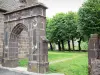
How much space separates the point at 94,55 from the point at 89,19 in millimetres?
15054

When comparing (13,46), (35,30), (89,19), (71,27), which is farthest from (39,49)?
(71,27)

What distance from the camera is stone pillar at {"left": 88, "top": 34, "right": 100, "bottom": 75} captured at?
23.0ft

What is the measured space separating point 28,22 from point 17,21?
1253 millimetres

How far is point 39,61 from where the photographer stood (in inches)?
380

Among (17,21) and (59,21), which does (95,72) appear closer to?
(17,21)

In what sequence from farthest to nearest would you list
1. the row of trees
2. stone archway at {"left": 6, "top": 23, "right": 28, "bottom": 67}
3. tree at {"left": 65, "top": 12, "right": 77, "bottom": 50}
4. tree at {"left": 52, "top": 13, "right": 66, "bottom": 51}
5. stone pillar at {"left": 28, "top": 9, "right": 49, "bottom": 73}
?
tree at {"left": 52, "top": 13, "right": 66, "bottom": 51} < tree at {"left": 65, "top": 12, "right": 77, "bottom": 50} < the row of trees < stone archway at {"left": 6, "top": 23, "right": 28, "bottom": 67} < stone pillar at {"left": 28, "top": 9, "right": 49, "bottom": 73}

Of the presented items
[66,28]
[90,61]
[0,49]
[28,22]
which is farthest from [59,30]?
[90,61]

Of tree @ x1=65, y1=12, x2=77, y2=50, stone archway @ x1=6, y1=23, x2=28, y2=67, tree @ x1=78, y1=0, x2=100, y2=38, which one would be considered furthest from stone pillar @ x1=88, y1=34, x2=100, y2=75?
tree @ x1=65, y1=12, x2=77, y2=50

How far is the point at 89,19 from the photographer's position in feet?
70.0

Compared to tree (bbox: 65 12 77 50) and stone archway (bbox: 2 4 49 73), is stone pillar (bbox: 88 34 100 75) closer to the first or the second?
stone archway (bbox: 2 4 49 73)

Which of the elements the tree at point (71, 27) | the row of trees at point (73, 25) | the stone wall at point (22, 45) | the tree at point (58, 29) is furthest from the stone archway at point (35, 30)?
the tree at point (58, 29)

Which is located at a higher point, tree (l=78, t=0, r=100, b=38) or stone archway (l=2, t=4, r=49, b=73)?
tree (l=78, t=0, r=100, b=38)

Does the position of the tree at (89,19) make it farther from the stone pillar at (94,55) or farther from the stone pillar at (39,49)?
the stone pillar at (94,55)

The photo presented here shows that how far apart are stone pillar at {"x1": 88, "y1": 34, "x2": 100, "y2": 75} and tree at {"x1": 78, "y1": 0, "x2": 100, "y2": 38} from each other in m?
14.2
